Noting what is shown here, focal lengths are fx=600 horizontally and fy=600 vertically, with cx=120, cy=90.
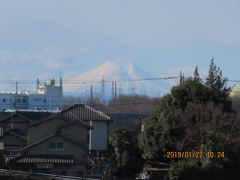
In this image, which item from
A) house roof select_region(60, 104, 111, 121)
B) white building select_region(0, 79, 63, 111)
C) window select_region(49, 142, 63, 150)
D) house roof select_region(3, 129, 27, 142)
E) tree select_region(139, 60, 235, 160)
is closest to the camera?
tree select_region(139, 60, 235, 160)

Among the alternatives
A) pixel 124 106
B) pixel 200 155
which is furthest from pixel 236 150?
pixel 124 106

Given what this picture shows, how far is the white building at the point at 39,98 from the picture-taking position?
12044 centimetres

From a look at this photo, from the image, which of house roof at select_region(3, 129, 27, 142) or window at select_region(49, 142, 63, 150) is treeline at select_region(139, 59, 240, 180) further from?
house roof at select_region(3, 129, 27, 142)

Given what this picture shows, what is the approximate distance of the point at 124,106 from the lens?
352 ft

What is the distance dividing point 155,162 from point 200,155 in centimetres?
420

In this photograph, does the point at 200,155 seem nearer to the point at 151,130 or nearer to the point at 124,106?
the point at 151,130

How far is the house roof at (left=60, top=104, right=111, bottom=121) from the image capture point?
169ft

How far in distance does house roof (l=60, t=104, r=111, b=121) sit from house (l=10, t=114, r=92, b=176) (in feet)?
26.9

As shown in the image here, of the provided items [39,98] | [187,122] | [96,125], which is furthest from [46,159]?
[39,98]

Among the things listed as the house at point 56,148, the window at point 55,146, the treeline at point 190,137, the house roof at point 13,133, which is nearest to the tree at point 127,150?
the treeline at point 190,137

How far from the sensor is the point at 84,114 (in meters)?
52.4

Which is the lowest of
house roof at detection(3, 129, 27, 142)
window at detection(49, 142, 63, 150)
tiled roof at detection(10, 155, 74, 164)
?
tiled roof at detection(10, 155, 74, 164)
